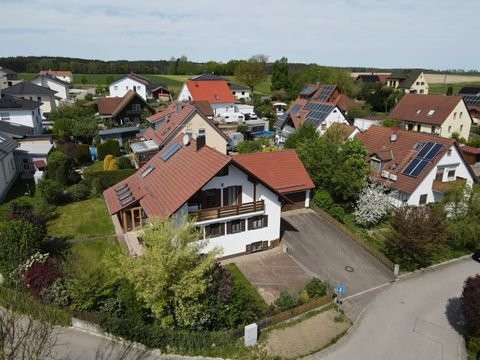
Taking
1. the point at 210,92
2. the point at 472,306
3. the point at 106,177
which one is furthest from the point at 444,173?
the point at 210,92

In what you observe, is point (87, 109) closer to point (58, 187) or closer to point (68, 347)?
point (58, 187)

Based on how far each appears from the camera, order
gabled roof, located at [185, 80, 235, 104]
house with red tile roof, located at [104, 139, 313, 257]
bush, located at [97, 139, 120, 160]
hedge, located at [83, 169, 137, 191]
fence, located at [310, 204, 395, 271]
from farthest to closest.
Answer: gabled roof, located at [185, 80, 235, 104]
bush, located at [97, 139, 120, 160]
hedge, located at [83, 169, 137, 191]
fence, located at [310, 204, 395, 271]
house with red tile roof, located at [104, 139, 313, 257]

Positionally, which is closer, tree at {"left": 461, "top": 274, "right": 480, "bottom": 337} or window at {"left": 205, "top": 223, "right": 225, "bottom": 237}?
tree at {"left": 461, "top": 274, "right": 480, "bottom": 337}

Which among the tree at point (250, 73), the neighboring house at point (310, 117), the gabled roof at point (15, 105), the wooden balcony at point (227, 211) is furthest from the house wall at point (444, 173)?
the tree at point (250, 73)

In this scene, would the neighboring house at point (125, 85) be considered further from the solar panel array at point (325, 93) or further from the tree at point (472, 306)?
the tree at point (472, 306)

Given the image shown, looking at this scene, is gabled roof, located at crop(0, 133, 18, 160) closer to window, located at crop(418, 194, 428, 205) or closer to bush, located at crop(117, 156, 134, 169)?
bush, located at crop(117, 156, 134, 169)

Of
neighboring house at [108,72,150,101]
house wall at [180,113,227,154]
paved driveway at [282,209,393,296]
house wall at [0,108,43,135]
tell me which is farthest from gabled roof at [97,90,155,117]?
paved driveway at [282,209,393,296]

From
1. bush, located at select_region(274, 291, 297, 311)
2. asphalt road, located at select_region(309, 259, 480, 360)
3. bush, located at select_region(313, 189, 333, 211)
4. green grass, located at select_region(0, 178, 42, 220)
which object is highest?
bush, located at select_region(313, 189, 333, 211)

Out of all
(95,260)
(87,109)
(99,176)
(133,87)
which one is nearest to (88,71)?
(133,87)
